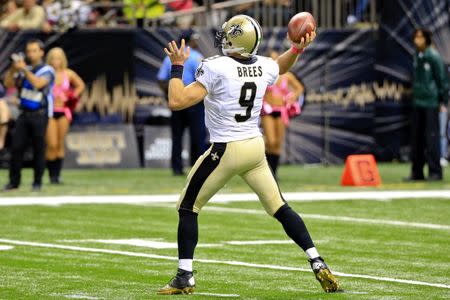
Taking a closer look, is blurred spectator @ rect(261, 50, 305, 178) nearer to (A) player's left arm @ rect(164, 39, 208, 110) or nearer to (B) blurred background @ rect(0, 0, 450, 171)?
(B) blurred background @ rect(0, 0, 450, 171)

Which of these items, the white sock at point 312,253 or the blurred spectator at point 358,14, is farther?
the blurred spectator at point 358,14

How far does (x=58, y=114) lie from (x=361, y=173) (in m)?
4.50

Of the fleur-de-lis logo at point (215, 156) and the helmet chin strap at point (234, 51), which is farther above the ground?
the helmet chin strap at point (234, 51)

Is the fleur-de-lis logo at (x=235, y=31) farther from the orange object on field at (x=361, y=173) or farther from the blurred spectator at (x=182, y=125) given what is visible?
the blurred spectator at (x=182, y=125)

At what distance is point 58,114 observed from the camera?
20.5 m

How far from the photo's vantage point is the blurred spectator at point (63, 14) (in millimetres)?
24094

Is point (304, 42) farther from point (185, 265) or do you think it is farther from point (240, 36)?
point (185, 265)

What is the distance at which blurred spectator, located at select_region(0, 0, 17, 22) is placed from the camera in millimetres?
24719

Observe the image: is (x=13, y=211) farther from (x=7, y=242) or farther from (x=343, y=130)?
(x=343, y=130)

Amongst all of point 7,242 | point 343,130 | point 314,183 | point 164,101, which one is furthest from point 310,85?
point 7,242

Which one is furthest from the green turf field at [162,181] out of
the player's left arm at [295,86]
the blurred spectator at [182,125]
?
the player's left arm at [295,86]

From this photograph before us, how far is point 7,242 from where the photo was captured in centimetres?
1252

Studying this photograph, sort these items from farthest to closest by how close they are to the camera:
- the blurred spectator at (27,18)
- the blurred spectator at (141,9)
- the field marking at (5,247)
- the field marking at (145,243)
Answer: the blurred spectator at (141,9) → the blurred spectator at (27,18) → the field marking at (145,243) → the field marking at (5,247)

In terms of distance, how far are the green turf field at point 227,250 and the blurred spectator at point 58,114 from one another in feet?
5.29
